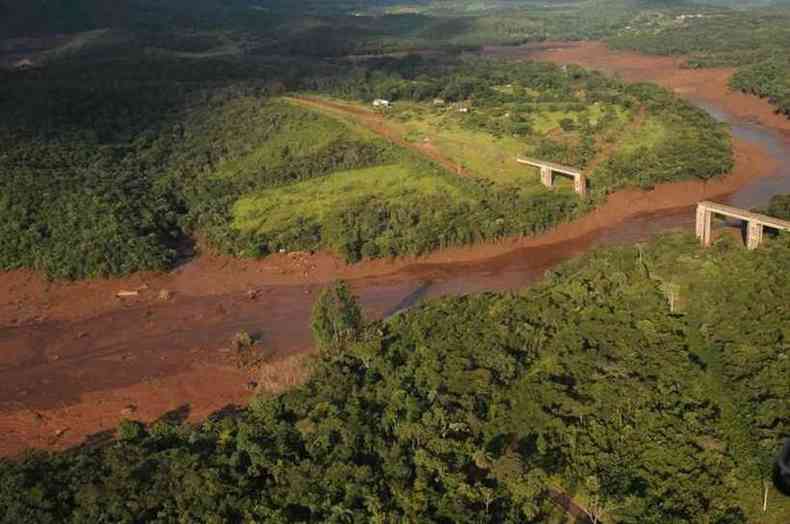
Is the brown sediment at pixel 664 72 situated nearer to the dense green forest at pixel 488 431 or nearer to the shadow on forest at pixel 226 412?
the dense green forest at pixel 488 431

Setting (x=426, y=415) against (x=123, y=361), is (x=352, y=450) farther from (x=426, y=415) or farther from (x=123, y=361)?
(x=123, y=361)

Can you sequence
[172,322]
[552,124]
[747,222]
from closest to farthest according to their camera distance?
[172,322], [747,222], [552,124]

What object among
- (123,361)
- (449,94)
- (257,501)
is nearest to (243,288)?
(123,361)

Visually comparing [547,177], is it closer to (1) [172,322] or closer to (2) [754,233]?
(2) [754,233]

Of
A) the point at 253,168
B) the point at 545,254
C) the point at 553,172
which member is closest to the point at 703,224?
the point at 545,254

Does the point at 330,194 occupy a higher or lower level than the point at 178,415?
higher

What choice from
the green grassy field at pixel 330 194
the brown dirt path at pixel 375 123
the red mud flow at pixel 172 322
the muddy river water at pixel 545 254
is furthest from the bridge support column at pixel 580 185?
the brown dirt path at pixel 375 123
